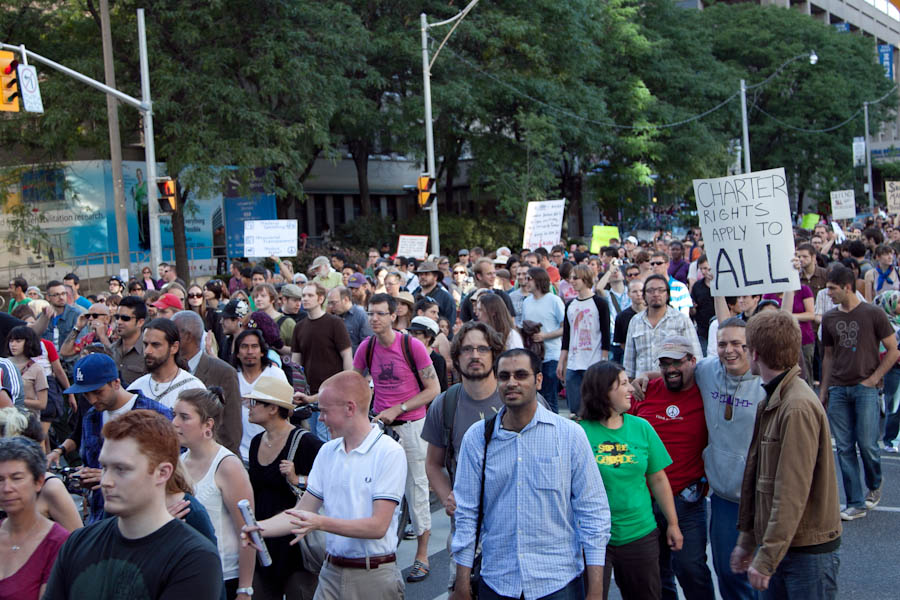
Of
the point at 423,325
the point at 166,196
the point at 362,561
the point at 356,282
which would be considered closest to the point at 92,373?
the point at 362,561

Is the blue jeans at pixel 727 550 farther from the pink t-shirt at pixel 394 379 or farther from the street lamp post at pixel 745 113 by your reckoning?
the street lamp post at pixel 745 113

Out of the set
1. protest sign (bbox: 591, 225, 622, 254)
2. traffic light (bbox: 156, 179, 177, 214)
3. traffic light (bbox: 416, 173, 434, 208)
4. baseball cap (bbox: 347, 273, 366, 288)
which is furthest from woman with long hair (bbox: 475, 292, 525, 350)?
protest sign (bbox: 591, 225, 622, 254)

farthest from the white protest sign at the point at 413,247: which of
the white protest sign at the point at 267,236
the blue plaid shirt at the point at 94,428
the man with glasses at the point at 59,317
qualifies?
the blue plaid shirt at the point at 94,428

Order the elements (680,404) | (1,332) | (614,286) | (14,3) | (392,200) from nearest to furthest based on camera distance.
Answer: (680,404) < (1,332) < (614,286) < (14,3) < (392,200)

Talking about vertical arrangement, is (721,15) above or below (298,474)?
above

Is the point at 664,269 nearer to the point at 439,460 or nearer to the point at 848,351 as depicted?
the point at 848,351

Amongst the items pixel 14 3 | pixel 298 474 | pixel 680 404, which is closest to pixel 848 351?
pixel 680 404

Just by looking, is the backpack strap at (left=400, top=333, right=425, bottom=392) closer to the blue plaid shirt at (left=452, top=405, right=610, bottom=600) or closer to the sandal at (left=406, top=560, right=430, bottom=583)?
the sandal at (left=406, top=560, right=430, bottom=583)

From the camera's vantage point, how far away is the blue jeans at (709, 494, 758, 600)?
16.8ft

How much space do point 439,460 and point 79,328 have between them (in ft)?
24.0

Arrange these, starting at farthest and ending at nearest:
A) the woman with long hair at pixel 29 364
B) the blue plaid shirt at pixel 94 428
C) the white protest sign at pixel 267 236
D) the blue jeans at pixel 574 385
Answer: the white protest sign at pixel 267 236 < the blue jeans at pixel 574 385 < the woman with long hair at pixel 29 364 < the blue plaid shirt at pixel 94 428

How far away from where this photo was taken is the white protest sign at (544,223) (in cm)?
2064

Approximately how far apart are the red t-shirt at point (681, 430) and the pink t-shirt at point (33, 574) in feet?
10.4

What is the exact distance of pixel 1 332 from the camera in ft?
30.8
